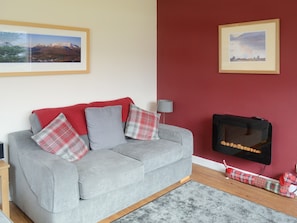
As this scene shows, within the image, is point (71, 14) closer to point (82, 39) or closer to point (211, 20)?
point (82, 39)

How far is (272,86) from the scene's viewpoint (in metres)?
3.23

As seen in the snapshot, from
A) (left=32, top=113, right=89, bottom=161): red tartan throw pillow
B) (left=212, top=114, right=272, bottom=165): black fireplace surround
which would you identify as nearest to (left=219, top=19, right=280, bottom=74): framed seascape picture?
(left=212, top=114, right=272, bottom=165): black fireplace surround

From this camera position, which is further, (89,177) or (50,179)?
(89,177)

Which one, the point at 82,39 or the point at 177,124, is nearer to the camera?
the point at 82,39

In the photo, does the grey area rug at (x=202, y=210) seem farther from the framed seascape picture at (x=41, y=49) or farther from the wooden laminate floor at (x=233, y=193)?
the framed seascape picture at (x=41, y=49)

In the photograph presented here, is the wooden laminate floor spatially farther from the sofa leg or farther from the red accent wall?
the red accent wall

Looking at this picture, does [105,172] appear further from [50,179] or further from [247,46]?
[247,46]

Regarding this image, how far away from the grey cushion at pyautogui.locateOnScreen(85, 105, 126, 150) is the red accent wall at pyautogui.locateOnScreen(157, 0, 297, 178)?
1.16m

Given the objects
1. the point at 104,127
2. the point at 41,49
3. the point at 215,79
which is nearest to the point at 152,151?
the point at 104,127

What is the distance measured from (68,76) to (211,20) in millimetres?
1837

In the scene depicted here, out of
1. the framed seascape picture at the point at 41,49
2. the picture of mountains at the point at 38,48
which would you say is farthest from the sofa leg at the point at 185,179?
the picture of mountains at the point at 38,48

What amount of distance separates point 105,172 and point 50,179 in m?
0.48

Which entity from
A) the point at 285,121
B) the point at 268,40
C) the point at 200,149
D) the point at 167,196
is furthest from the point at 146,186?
the point at 268,40

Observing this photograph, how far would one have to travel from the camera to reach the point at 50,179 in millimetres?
2211
